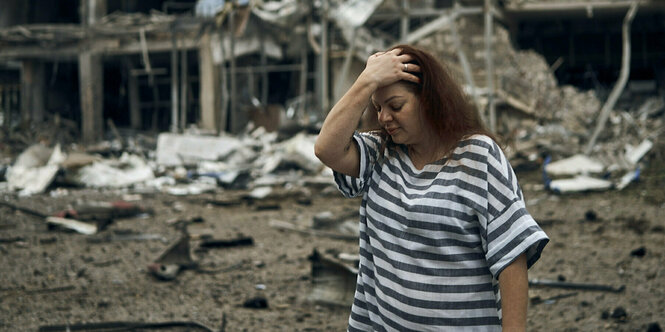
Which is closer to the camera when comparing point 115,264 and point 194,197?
point 115,264

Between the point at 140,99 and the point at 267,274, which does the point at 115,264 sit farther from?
the point at 140,99

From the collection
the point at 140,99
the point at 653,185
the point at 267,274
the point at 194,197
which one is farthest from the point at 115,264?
the point at 140,99

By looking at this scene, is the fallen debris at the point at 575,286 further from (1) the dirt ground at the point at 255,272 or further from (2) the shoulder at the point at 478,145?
(2) the shoulder at the point at 478,145

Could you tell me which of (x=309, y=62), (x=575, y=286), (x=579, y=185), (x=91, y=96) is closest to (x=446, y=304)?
(x=575, y=286)

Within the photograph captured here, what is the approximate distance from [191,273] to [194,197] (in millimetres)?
4523

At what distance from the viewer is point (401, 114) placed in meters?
1.82

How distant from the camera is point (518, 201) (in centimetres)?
171

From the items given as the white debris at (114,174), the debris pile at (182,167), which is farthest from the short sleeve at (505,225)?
the white debris at (114,174)

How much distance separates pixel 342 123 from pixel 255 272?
365cm

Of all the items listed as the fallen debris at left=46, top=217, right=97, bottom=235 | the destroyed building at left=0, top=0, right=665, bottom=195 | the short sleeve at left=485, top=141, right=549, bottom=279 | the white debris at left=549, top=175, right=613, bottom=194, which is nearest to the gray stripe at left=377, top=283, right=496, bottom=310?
the short sleeve at left=485, top=141, right=549, bottom=279

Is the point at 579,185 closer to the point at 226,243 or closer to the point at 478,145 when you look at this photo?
the point at 226,243

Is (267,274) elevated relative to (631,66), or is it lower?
lower

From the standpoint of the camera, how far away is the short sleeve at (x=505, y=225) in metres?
1.67

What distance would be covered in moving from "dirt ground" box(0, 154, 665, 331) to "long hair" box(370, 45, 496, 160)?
241cm
